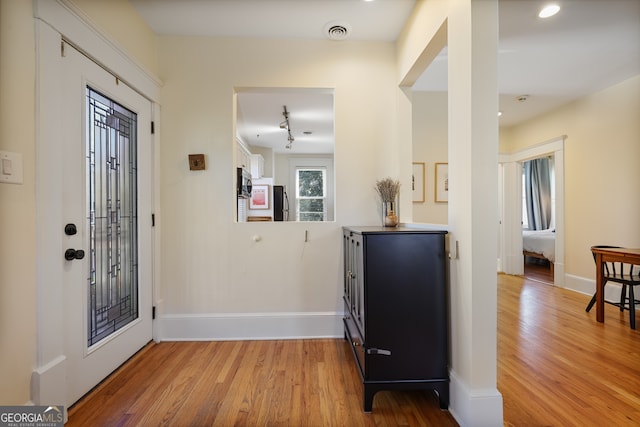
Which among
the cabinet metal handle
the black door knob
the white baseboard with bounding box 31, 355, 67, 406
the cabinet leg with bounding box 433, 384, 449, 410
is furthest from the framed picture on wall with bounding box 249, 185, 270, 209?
the cabinet leg with bounding box 433, 384, 449, 410

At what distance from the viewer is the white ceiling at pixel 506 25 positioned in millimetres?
2148

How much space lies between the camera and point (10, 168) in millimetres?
1321

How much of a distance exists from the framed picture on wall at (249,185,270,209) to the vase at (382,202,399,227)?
2.96 m

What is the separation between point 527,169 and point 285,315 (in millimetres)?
7836

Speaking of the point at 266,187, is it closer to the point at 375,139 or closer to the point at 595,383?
the point at 375,139

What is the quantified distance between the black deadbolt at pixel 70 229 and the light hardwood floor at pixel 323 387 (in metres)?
0.97

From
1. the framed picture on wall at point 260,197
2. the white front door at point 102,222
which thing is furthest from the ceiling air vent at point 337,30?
the framed picture on wall at point 260,197

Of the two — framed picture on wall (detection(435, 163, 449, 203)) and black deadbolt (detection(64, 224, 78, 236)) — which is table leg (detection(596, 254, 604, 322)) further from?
black deadbolt (detection(64, 224, 78, 236))

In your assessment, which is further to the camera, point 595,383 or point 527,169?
point 527,169

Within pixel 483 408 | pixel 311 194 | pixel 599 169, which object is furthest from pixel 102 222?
pixel 311 194

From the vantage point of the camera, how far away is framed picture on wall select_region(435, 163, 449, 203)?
3859 millimetres

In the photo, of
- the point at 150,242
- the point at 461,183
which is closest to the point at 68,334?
the point at 150,242

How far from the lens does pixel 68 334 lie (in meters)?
1.62

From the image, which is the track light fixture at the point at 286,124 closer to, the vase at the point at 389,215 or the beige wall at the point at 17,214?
the vase at the point at 389,215
